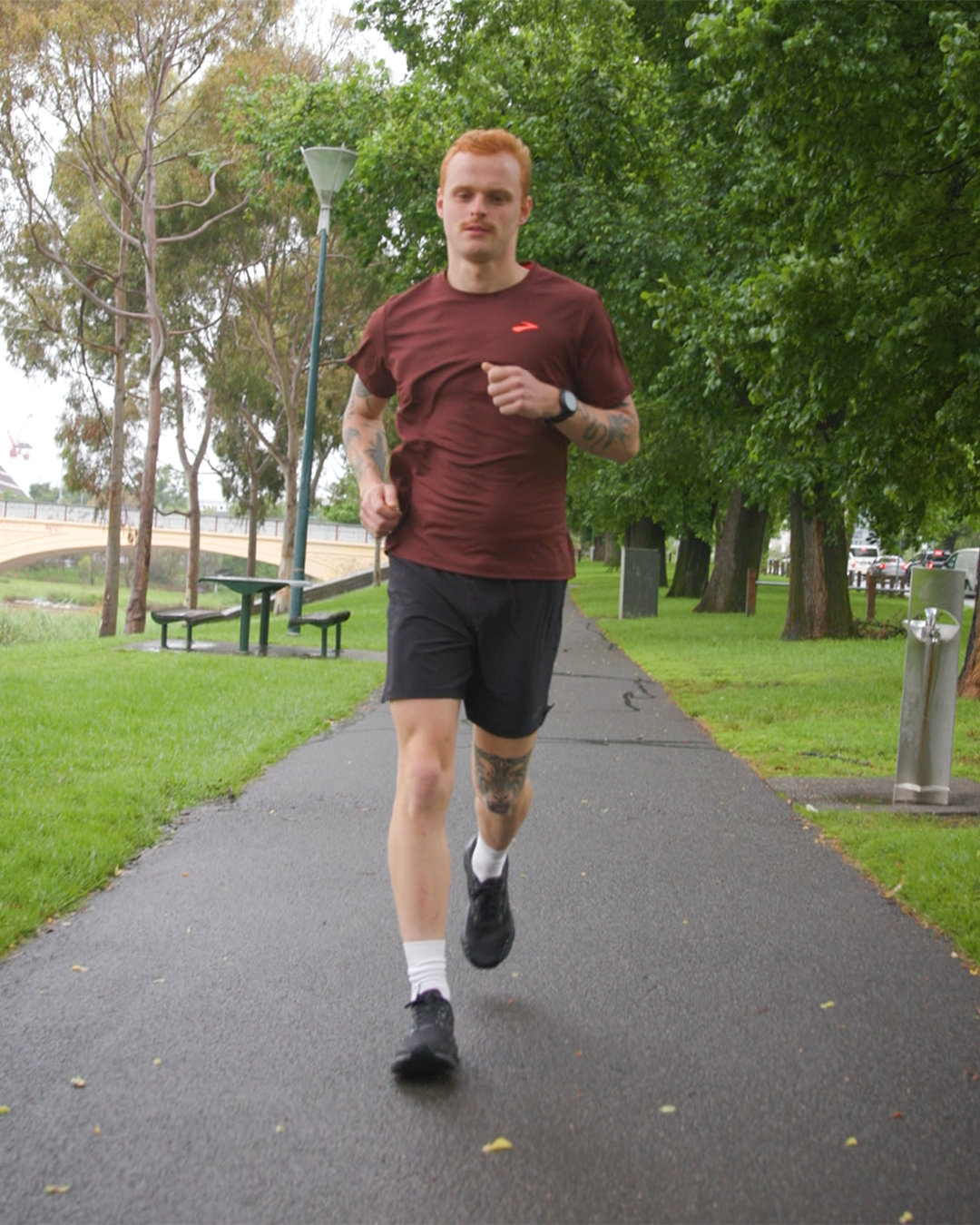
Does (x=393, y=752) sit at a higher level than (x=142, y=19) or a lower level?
lower

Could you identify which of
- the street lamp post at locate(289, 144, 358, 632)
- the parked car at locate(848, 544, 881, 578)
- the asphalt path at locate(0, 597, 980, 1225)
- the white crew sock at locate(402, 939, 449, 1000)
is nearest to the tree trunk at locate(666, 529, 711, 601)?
the street lamp post at locate(289, 144, 358, 632)

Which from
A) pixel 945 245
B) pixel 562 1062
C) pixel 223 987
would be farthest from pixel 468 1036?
pixel 945 245

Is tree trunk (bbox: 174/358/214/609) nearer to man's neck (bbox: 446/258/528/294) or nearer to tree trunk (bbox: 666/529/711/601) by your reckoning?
tree trunk (bbox: 666/529/711/601)

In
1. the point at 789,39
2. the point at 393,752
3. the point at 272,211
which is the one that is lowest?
the point at 393,752

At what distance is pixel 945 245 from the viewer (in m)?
10.1

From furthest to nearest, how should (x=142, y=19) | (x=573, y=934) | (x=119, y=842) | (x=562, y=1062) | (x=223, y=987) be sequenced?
(x=142, y=19)
(x=119, y=842)
(x=573, y=934)
(x=223, y=987)
(x=562, y=1062)

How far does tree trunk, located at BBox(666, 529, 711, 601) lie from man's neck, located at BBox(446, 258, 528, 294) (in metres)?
32.6

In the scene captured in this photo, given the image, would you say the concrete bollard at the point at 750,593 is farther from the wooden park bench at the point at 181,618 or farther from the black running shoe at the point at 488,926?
the black running shoe at the point at 488,926

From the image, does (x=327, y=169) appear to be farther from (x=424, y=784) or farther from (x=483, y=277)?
(x=424, y=784)

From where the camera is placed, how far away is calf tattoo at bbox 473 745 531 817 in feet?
12.0

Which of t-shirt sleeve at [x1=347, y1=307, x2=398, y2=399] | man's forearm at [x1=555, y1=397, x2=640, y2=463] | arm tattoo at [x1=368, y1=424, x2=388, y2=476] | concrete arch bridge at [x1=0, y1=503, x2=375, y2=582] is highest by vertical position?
t-shirt sleeve at [x1=347, y1=307, x2=398, y2=399]

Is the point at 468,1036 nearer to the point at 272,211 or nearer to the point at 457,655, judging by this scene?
the point at 457,655

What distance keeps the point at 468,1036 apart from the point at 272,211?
27.5 m

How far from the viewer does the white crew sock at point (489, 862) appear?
12.3ft
